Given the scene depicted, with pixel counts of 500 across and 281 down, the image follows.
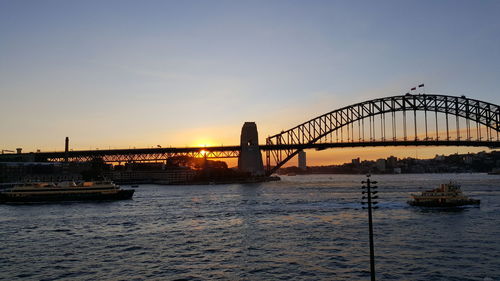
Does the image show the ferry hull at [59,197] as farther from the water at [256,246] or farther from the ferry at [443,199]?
the ferry at [443,199]

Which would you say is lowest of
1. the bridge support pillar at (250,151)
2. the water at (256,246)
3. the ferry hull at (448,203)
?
the water at (256,246)

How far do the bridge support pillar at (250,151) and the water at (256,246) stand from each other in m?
89.9

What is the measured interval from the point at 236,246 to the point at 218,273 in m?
7.13

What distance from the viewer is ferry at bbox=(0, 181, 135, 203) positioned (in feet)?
239

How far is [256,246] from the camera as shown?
29.7m

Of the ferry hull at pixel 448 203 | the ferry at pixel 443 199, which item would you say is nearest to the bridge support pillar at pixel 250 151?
the ferry at pixel 443 199

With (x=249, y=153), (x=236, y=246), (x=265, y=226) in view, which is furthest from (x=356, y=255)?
(x=249, y=153)

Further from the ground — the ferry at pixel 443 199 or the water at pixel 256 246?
the ferry at pixel 443 199

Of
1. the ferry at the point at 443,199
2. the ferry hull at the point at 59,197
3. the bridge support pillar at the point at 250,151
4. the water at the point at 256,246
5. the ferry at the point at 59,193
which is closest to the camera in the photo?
the water at the point at 256,246

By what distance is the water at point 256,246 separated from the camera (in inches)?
892

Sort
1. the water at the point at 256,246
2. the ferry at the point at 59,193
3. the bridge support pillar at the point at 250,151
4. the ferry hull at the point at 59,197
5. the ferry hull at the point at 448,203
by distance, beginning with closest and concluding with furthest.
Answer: the water at the point at 256,246 < the ferry hull at the point at 448,203 < the ferry hull at the point at 59,197 < the ferry at the point at 59,193 < the bridge support pillar at the point at 250,151

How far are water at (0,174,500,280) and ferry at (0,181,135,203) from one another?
26.2 m

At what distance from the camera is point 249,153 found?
139625 mm

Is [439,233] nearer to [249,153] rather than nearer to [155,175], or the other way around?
[249,153]
